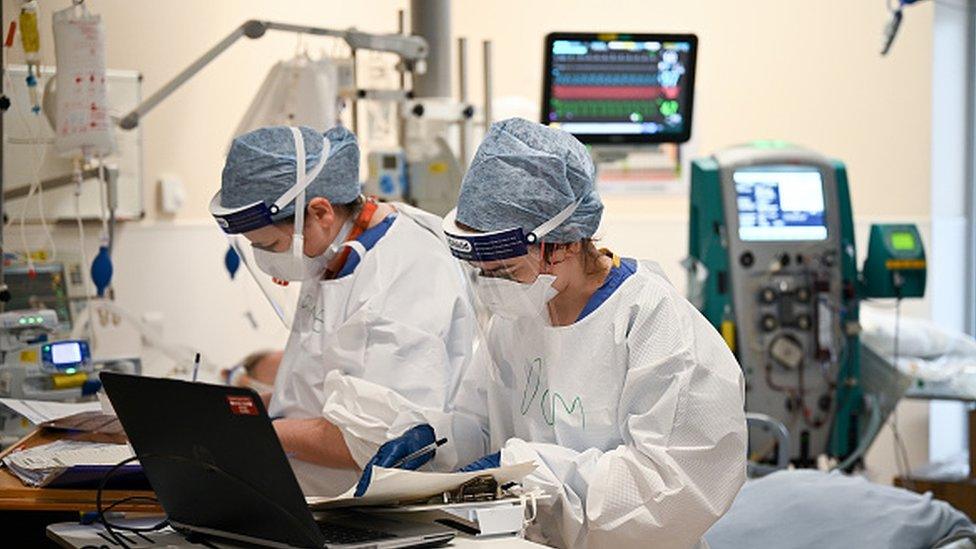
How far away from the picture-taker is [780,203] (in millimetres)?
5500

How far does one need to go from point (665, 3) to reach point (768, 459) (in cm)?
266

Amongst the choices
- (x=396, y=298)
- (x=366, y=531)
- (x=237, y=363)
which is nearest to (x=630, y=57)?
(x=237, y=363)

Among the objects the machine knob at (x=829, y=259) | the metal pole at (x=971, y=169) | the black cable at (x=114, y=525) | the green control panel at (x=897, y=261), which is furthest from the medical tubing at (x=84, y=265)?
the metal pole at (x=971, y=169)

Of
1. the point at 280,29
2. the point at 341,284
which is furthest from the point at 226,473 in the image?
the point at 280,29

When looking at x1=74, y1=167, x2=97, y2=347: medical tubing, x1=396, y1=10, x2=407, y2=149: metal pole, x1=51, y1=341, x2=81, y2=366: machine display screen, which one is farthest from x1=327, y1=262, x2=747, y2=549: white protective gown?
x1=396, y1=10, x2=407, y2=149: metal pole

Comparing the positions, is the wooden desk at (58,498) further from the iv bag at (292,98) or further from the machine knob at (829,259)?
the machine knob at (829,259)

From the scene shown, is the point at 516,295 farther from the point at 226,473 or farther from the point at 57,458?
the point at 57,458

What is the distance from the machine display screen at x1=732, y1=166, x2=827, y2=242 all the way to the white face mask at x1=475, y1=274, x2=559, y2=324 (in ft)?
9.67

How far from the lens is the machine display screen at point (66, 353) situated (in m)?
3.75

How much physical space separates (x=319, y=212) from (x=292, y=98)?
2.42 m

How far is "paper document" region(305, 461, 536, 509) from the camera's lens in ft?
7.03

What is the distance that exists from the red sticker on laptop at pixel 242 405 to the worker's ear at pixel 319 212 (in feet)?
3.61

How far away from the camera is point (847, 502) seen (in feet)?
11.9

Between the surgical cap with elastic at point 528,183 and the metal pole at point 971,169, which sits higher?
the surgical cap with elastic at point 528,183
